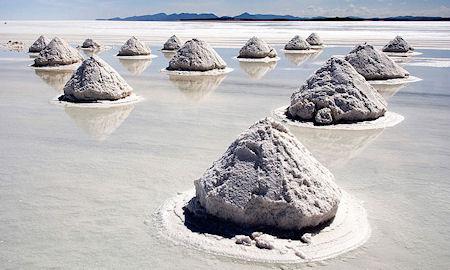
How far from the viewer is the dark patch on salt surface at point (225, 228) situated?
4.07 meters

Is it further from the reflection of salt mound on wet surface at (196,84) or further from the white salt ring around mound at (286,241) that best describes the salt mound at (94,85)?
the white salt ring around mound at (286,241)

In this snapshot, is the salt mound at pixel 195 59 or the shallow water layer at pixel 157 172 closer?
the shallow water layer at pixel 157 172

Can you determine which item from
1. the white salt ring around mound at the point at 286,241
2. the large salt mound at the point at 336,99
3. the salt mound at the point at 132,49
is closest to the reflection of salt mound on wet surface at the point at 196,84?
the large salt mound at the point at 336,99

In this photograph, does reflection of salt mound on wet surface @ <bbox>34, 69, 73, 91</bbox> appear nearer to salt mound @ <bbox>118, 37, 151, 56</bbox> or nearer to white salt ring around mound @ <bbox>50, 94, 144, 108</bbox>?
white salt ring around mound @ <bbox>50, 94, 144, 108</bbox>

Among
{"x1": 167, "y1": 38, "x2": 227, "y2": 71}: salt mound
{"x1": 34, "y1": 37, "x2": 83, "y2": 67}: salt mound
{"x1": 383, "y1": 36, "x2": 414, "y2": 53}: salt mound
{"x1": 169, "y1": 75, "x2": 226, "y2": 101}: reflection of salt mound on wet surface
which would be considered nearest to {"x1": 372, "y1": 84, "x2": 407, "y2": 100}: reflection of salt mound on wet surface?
{"x1": 169, "y1": 75, "x2": 226, "y2": 101}: reflection of salt mound on wet surface

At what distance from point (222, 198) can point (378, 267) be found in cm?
130

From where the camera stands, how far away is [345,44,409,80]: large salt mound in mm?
12469

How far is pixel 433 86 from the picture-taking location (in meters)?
12.0

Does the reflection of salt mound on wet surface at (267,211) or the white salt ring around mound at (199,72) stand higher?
the reflection of salt mound on wet surface at (267,211)

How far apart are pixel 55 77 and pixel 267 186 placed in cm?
1116

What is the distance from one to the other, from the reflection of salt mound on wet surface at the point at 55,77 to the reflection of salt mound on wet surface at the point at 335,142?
22.0 feet

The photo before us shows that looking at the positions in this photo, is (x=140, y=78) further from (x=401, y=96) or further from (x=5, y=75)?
(x=401, y=96)

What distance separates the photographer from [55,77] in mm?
13938

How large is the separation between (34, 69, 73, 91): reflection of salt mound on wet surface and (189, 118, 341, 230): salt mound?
8.44 meters
